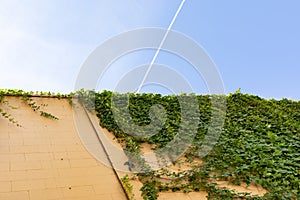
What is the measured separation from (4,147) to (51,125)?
0.88 meters

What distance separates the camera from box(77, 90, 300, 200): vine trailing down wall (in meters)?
3.55

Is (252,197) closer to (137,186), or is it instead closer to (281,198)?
(281,198)

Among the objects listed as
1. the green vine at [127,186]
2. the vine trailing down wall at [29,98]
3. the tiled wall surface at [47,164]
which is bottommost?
the green vine at [127,186]

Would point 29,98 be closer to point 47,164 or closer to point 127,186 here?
point 47,164

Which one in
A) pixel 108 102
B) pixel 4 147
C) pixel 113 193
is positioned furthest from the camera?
pixel 108 102

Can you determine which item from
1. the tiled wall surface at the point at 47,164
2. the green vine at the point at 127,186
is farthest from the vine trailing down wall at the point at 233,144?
the tiled wall surface at the point at 47,164

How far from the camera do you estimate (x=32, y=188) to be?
3.11 m

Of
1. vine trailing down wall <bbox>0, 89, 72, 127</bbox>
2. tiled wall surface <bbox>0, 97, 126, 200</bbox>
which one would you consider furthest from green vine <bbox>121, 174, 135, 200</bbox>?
vine trailing down wall <bbox>0, 89, 72, 127</bbox>

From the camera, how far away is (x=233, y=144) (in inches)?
180

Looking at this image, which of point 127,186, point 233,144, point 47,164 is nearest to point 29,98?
point 47,164

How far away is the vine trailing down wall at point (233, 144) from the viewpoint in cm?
355

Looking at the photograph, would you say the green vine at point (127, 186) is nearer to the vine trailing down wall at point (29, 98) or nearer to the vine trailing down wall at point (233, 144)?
the vine trailing down wall at point (233, 144)

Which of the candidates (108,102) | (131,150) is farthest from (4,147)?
(108,102)

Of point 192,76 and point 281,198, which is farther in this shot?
A: point 192,76
